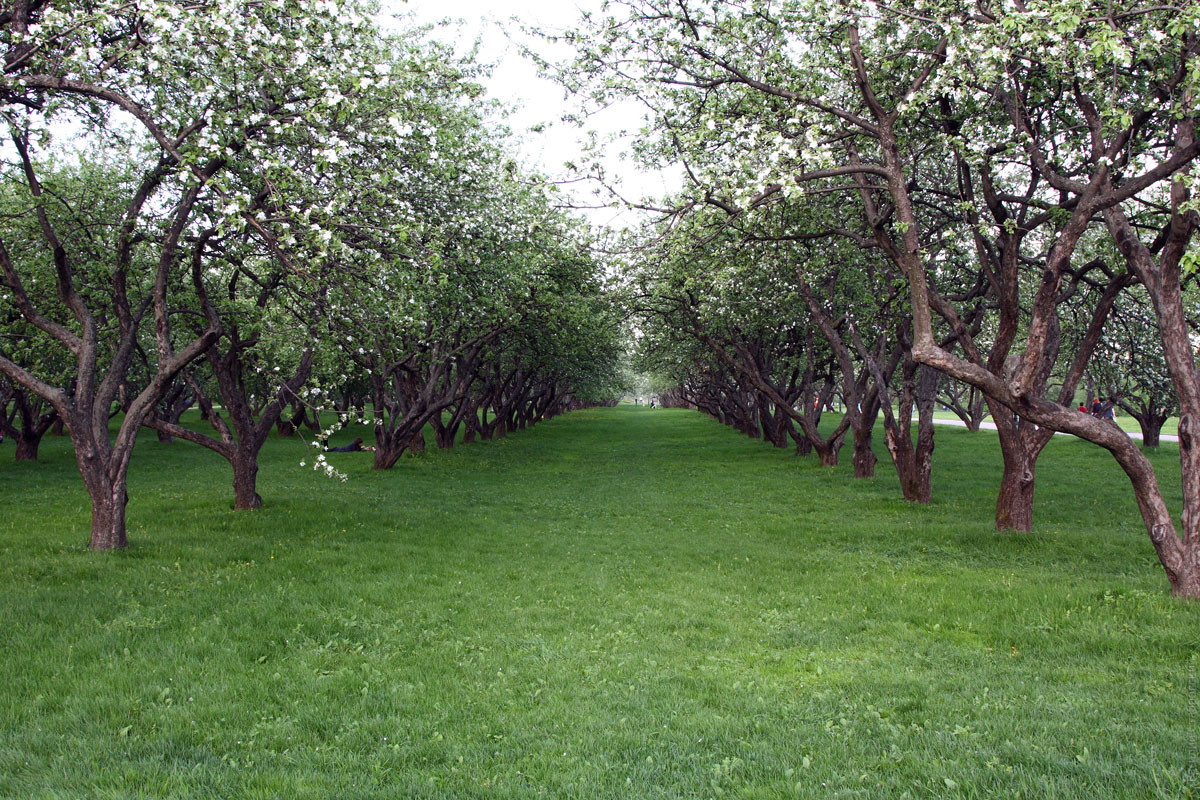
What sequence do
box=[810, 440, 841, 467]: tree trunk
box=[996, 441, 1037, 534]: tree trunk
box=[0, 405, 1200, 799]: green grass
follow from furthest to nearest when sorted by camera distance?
box=[810, 440, 841, 467]: tree trunk < box=[996, 441, 1037, 534]: tree trunk < box=[0, 405, 1200, 799]: green grass

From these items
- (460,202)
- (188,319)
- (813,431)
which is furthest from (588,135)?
(813,431)

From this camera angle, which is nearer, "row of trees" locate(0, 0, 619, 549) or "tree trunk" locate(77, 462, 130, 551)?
"row of trees" locate(0, 0, 619, 549)

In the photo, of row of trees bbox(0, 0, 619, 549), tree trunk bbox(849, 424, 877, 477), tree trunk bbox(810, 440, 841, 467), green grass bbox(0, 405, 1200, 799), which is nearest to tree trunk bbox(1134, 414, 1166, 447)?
tree trunk bbox(810, 440, 841, 467)

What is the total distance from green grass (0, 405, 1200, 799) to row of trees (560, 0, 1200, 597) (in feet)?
8.70

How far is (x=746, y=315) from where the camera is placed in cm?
2355

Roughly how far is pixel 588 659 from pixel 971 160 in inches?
321

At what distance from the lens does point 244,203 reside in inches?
319

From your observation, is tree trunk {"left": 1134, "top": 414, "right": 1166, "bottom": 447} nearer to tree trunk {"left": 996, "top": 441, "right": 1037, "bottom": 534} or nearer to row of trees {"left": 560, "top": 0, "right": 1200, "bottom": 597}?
row of trees {"left": 560, "top": 0, "right": 1200, "bottom": 597}

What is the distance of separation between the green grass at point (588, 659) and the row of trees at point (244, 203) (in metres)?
3.11

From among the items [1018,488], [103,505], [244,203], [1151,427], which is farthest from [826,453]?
[244,203]

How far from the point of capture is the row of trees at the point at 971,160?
29.7 feet

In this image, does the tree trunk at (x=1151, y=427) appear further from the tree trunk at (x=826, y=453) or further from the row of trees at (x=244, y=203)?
the row of trees at (x=244, y=203)

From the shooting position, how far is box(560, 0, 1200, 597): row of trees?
29.7 feet

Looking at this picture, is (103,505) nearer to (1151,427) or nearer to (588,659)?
(588,659)
